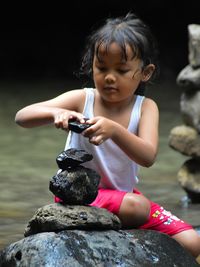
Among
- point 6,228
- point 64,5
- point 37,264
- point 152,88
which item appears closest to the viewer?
point 37,264

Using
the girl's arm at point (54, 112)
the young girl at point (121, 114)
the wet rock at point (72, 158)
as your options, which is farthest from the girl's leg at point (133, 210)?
the girl's arm at point (54, 112)

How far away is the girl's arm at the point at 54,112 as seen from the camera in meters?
3.11

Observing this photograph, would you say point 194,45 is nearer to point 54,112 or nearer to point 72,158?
point 54,112

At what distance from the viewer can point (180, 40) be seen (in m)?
12.1

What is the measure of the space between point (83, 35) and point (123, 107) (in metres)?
8.94

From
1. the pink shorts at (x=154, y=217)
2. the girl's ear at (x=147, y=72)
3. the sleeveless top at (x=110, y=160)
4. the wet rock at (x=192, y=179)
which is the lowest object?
the wet rock at (x=192, y=179)

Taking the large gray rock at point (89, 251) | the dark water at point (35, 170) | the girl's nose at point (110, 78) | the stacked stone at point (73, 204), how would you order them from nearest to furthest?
the large gray rock at point (89, 251) → the stacked stone at point (73, 204) → the girl's nose at point (110, 78) → the dark water at point (35, 170)

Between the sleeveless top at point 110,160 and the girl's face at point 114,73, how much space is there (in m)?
0.13

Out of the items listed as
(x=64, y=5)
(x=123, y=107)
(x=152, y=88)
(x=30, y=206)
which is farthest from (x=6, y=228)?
(x=64, y=5)

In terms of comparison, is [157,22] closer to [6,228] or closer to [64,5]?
[64,5]

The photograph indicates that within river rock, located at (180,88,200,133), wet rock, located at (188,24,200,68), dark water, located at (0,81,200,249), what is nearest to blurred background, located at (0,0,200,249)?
dark water, located at (0,81,200,249)

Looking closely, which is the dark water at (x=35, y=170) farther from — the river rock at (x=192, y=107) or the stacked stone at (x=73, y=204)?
the stacked stone at (x=73, y=204)

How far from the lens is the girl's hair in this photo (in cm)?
332

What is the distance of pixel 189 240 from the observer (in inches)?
137
